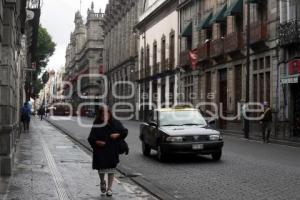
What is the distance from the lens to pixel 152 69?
63.0 meters

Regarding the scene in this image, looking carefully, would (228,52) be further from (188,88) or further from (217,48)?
(188,88)

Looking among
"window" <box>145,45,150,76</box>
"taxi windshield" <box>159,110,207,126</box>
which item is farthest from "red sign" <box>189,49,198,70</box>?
"taxi windshield" <box>159,110,207,126</box>

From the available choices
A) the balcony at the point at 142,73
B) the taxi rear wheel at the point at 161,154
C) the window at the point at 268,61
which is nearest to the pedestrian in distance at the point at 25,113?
the window at the point at 268,61

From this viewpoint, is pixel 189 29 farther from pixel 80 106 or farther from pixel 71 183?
pixel 80 106

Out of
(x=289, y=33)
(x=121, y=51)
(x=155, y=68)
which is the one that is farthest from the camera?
(x=121, y=51)

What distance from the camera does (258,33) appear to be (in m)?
34.6

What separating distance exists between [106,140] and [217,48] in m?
31.8

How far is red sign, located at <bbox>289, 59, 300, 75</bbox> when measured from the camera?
98.4 feet

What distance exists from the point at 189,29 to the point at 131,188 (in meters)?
37.9

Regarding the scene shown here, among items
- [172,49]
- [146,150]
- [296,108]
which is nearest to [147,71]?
[172,49]

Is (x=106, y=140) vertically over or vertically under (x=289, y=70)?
under

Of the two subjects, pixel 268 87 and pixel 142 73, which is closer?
pixel 268 87

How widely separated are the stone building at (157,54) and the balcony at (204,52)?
7594 millimetres

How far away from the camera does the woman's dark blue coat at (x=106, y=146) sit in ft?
35.0
